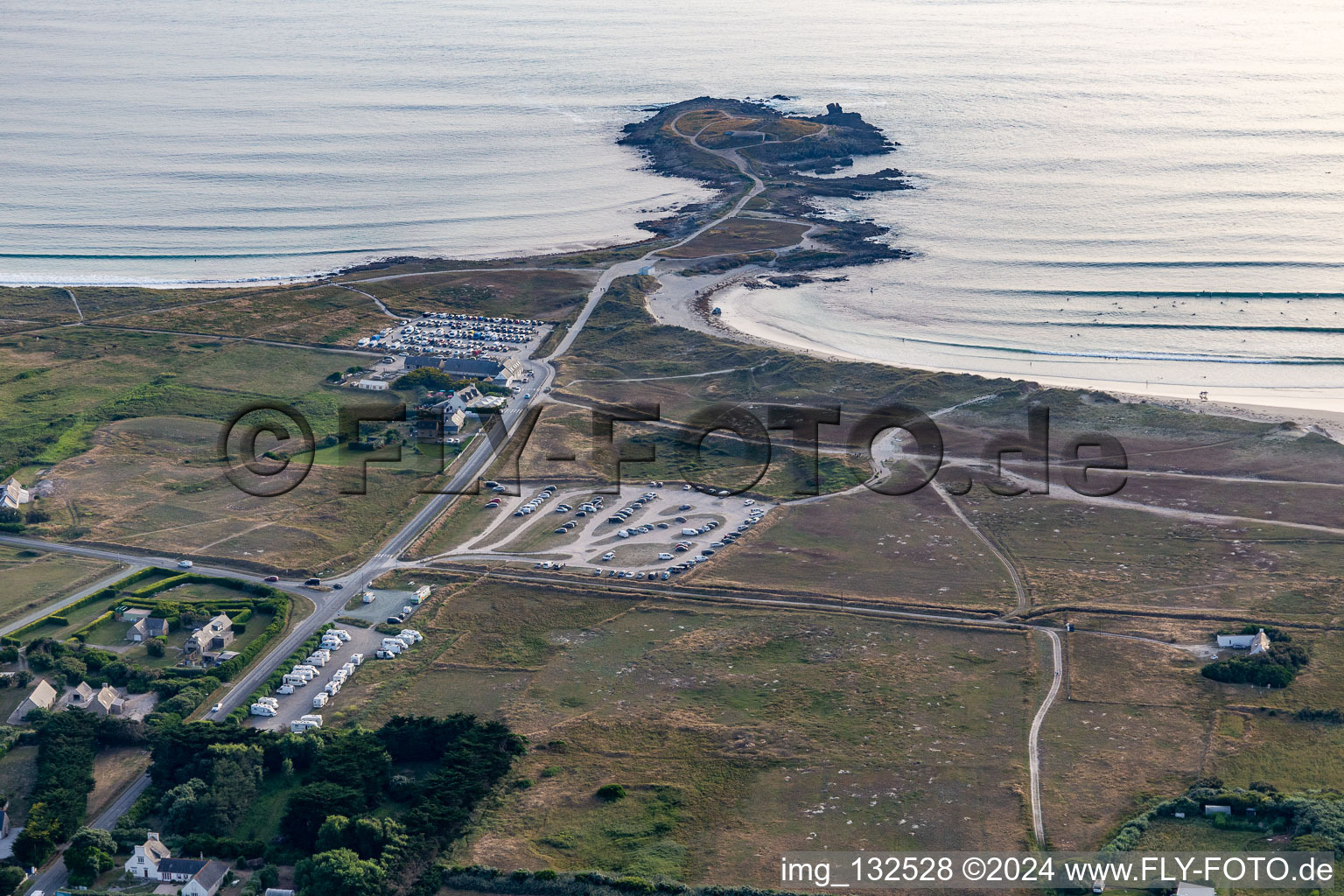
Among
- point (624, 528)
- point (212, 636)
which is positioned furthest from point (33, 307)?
point (624, 528)

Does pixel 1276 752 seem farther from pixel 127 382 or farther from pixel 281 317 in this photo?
pixel 281 317

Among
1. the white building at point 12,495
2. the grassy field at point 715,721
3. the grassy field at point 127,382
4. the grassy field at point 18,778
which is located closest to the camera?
the grassy field at point 715,721

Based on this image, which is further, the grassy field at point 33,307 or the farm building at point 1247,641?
the grassy field at point 33,307

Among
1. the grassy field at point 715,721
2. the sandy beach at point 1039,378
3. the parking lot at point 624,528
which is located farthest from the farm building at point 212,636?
the sandy beach at point 1039,378

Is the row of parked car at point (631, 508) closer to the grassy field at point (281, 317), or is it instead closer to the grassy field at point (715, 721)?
the grassy field at point (715, 721)

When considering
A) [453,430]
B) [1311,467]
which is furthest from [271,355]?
[1311,467]

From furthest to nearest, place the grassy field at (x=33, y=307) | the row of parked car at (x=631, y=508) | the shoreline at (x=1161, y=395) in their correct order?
the grassy field at (x=33, y=307) < the shoreline at (x=1161, y=395) < the row of parked car at (x=631, y=508)

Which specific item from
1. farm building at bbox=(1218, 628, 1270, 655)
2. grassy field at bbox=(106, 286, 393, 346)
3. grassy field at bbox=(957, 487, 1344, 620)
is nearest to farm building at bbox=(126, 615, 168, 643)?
grassy field at bbox=(957, 487, 1344, 620)
